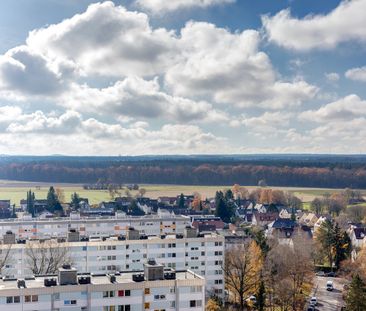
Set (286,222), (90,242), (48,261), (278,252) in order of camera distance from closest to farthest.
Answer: (48,261), (90,242), (278,252), (286,222)

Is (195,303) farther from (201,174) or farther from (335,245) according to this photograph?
(201,174)

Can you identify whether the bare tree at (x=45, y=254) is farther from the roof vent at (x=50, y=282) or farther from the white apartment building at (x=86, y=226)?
the white apartment building at (x=86, y=226)

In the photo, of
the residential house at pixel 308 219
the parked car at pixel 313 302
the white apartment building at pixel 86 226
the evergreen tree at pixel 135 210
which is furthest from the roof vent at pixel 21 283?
the evergreen tree at pixel 135 210

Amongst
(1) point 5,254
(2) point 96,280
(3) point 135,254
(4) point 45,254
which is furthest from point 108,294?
(3) point 135,254

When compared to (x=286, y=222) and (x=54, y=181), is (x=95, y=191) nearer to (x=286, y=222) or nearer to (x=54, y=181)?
(x=54, y=181)

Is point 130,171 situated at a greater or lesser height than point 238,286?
greater

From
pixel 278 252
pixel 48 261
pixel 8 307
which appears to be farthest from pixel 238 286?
pixel 8 307

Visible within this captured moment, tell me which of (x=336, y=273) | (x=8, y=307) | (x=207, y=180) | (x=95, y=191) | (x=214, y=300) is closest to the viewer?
(x=8, y=307)
